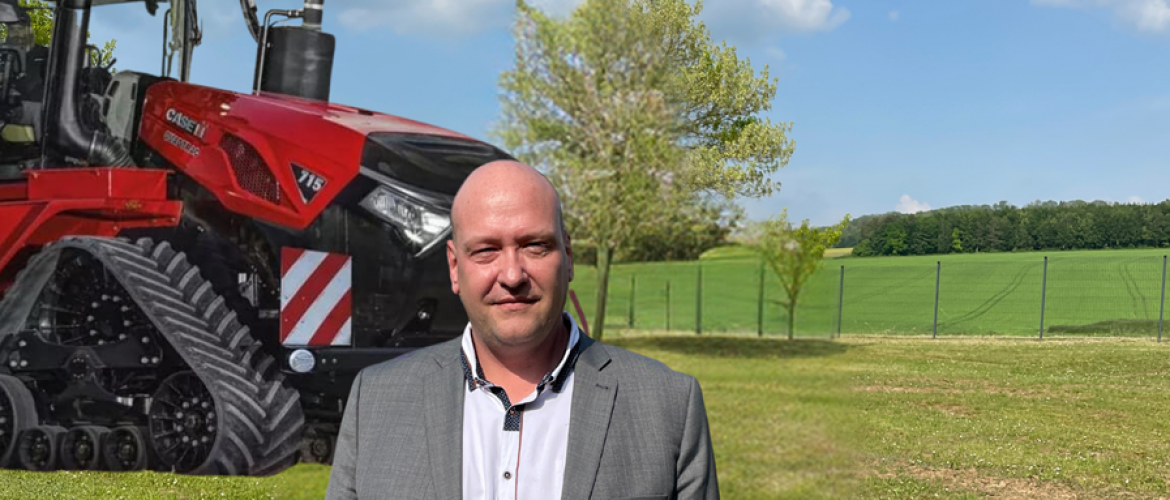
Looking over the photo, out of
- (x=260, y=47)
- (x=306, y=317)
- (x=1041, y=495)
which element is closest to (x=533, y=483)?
(x=306, y=317)

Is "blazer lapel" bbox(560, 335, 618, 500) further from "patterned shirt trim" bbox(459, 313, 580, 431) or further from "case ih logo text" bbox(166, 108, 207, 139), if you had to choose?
"case ih logo text" bbox(166, 108, 207, 139)

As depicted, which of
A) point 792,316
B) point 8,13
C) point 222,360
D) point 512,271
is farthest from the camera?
point 8,13

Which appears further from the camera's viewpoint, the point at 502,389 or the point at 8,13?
the point at 8,13

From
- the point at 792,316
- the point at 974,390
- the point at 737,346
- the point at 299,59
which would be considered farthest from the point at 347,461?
the point at 974,390

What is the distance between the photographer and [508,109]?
19.4ft

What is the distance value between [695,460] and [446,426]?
45cm

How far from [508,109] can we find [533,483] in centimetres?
426

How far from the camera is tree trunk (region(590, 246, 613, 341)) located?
221 inches

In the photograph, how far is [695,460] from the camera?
74.2 inches

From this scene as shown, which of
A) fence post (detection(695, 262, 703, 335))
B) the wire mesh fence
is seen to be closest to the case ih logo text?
fence post (detection(695, 262, 703, 335))

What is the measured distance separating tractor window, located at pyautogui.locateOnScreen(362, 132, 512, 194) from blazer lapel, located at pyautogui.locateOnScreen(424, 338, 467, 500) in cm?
347

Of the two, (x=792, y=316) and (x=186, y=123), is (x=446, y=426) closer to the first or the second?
(x=792, y=316)

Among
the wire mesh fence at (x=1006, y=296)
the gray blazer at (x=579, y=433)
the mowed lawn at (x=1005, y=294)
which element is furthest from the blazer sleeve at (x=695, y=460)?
the mowed lawn at (x=1005, y=294)

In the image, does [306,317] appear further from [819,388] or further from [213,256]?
[819,388]
